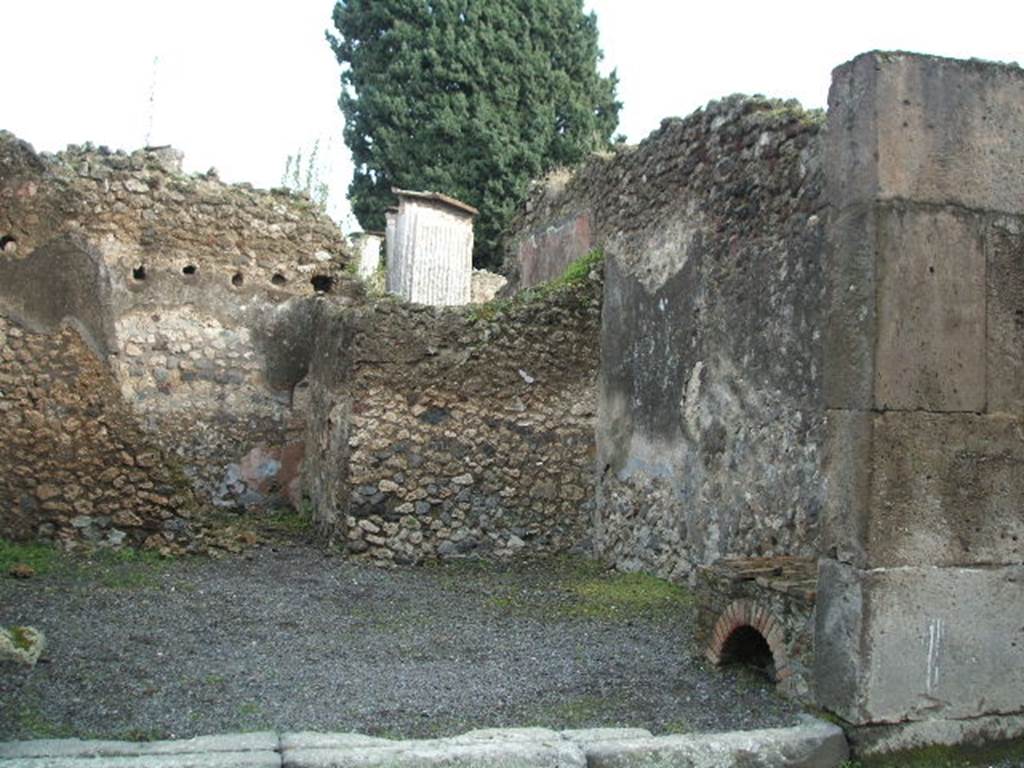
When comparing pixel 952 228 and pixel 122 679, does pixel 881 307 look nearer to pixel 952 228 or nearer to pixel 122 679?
pixel 952 228

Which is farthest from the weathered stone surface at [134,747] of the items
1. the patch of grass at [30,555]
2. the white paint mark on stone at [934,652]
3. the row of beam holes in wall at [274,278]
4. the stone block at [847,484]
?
the row of beam holes in wall at [274,278]

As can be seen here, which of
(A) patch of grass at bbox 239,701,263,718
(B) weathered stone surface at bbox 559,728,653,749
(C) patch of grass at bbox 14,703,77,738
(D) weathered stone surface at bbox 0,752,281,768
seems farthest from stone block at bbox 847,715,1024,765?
(C) patch of grass at bbox 14,703,77,738

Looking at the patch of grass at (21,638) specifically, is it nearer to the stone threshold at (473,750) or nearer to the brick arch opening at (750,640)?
the stone threshold at (473,750)

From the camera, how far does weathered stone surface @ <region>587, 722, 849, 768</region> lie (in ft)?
12.7

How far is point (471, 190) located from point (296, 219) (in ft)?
37.6

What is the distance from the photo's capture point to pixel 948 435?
4203mm

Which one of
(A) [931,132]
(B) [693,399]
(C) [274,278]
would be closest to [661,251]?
(B) [693,399]

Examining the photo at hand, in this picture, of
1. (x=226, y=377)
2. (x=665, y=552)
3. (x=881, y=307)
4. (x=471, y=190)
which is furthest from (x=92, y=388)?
(x=471, y=190)

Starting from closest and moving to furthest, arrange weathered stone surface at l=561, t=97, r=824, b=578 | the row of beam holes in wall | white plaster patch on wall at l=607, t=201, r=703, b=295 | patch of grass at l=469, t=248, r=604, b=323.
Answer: weathered stone surface at l=561, t=97, r=824, b=578
white plaster patch on wall at l=607, t=201, r=703, b=295
patch of grass at l=469, t=248, r=604, b=323
the row of beam holes in wall

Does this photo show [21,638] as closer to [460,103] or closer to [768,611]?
[768,611]

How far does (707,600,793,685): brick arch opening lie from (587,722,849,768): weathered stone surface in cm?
52

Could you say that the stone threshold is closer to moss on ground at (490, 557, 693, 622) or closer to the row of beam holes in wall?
moss on ground at (490, 557, 693, 622)

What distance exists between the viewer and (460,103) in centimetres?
2167

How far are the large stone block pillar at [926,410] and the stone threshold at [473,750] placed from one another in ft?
1.18
